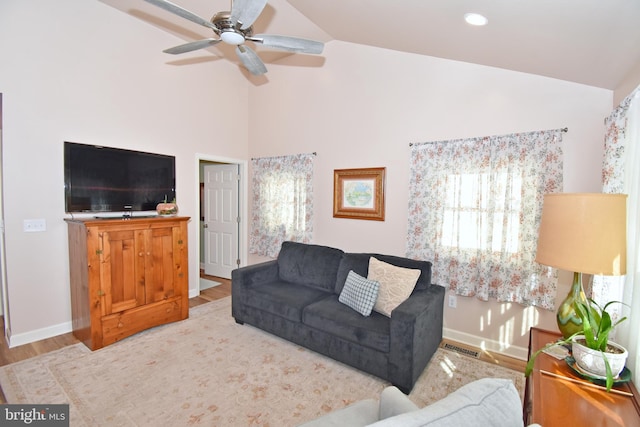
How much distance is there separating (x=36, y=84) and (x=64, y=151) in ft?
2.21

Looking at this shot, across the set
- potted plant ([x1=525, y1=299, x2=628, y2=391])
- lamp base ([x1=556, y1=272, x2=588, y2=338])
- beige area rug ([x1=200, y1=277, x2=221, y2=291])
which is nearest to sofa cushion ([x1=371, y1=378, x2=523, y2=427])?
potted plant ([x1=525, y1=299, x2=628, y2=391])

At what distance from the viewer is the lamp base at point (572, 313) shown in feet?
5.19

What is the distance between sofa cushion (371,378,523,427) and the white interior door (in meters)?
4.63

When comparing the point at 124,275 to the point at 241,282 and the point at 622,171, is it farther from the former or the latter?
the point at 622,171

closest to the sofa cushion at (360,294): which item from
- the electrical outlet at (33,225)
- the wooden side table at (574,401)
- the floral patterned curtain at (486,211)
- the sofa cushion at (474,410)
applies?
the floral patterned curtain at (486,211)

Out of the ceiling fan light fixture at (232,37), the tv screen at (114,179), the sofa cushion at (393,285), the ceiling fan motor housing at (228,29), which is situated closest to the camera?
the ceiling fan motor housing at (228,29)

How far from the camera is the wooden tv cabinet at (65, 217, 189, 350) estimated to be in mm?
2838

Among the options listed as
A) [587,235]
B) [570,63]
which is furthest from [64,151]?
[570,63]

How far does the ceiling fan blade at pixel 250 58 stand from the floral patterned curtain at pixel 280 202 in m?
1.62

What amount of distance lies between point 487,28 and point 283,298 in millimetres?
2923

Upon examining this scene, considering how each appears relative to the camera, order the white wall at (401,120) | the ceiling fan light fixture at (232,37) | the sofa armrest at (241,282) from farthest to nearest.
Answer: the sofa armrest at (241,282) → the white wall at (401,120) → the ceiling fan light fixture at (232,37)

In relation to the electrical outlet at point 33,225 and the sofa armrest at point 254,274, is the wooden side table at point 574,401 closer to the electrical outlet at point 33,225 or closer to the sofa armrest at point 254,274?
the sofa armrest at point 254,274

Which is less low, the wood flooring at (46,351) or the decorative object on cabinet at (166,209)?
the decorative object on cabinet at (166,209)

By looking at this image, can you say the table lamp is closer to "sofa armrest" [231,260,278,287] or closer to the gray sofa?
the gray sofa
